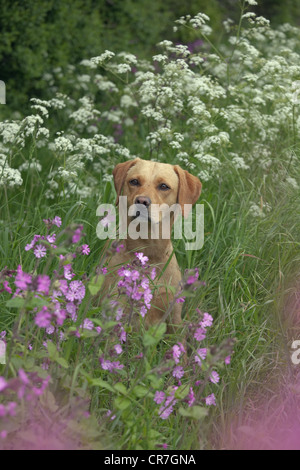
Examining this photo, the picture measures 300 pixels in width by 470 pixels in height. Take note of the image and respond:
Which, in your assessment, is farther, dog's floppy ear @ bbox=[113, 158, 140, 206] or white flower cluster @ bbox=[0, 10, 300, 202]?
white flower cluster @ bbox=[0, 10, 300, 202]

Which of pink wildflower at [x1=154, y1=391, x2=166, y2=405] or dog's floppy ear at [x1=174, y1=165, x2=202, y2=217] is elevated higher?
dog's floppy ear at [x1=174, y1=165, x2=202, y2=217]

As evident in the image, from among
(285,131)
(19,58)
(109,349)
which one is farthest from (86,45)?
(109,349)

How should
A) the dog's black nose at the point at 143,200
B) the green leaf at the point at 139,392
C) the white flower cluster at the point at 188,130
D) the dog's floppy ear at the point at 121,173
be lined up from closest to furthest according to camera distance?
the green leaf at the point at 139,392
the dog's black nose at the point at 143,200
the dog's floppy ear at the point at 121,173
the white flower cluster at the point at 188,130

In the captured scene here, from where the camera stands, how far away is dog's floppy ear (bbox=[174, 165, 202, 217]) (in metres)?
3.92

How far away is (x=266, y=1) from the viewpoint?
37.2 feet

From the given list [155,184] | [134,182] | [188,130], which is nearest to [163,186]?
[155,184]

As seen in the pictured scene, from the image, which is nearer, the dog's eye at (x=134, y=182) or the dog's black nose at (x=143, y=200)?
the dog's black nose at (x=143, y=200)

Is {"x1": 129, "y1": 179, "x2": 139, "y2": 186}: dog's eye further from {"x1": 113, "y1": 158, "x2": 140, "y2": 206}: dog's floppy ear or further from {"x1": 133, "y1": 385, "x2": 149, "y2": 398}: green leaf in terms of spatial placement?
{"x1": 133, "y1": 385, "x2": 149, "y2": 398}: green leaf

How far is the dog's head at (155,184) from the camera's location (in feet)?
12.3

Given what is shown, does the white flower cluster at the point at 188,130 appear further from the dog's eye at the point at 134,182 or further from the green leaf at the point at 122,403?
the green leaf at the point at 122,403

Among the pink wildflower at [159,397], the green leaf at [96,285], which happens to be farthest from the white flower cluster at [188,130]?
the pink wildflower at [159,397]

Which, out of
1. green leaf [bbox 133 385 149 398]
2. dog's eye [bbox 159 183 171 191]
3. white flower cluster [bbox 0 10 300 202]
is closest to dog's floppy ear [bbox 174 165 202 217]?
dog's eye [bbox 159 183 171 191]

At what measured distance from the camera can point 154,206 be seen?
12.0 feet

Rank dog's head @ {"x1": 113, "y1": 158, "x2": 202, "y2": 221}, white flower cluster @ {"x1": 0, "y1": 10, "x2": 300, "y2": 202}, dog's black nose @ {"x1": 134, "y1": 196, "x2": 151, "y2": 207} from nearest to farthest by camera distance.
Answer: dog's black nose @ {"x1": 134, "y1": 196, "x2": 151, "y2": 207}
dog's head @ {"x1": 113, "y1": 158, "x2": 202, "y2": 221}
white flower cluster @ {"x1": 0, "y1": 10, "x2": 300, "y2": 202}
